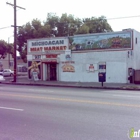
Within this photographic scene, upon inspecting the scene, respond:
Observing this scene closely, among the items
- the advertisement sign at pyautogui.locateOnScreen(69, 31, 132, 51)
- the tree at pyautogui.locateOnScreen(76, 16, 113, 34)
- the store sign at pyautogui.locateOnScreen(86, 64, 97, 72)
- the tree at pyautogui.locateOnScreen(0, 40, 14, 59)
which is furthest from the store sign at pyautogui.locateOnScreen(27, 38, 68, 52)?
the tree at pyautogui.locateOnScreen(0, 40, 14, 59)

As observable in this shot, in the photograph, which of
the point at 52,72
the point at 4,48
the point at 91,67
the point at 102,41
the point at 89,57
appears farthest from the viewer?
the point at 4,48

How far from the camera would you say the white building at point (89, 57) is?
22.4m

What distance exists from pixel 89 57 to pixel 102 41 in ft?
7.19

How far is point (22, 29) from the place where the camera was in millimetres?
44625

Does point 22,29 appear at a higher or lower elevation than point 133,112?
higher

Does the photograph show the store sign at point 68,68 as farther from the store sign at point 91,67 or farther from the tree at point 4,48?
the tree at point 4,48

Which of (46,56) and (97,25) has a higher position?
(97,25)

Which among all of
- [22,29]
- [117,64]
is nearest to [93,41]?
[117,64]

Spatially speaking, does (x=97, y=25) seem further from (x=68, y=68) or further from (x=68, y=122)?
(x=68, y=122)

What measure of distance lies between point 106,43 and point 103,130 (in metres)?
18.3

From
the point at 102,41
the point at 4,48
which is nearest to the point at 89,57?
the point at 102,41

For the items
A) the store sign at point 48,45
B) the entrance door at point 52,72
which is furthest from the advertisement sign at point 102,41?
the entrance door at point 52,72

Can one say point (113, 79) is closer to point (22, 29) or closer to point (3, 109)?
point (3, 109)

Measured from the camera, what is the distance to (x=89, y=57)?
965 inches
